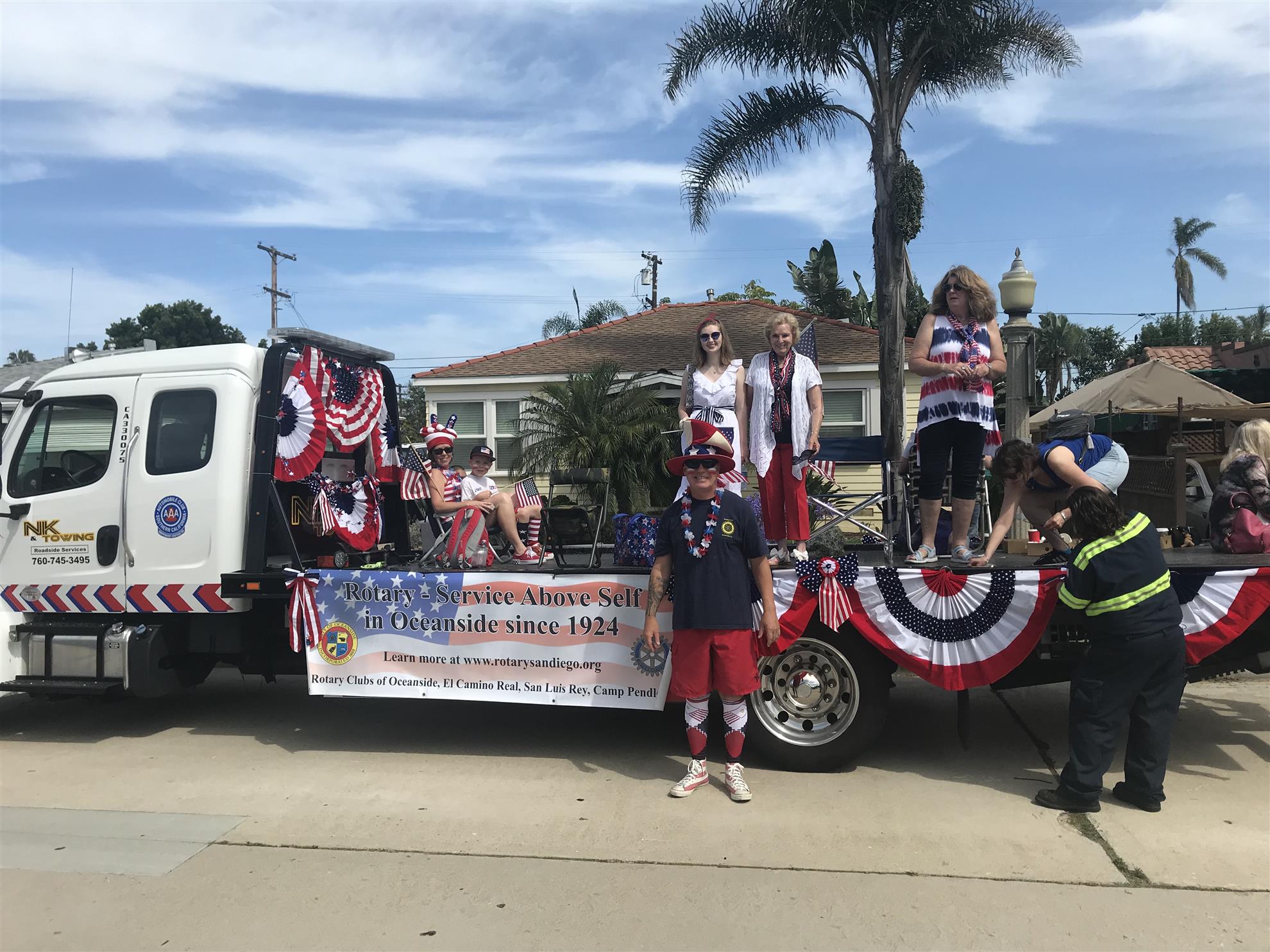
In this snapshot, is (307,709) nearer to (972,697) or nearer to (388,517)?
(388,517)

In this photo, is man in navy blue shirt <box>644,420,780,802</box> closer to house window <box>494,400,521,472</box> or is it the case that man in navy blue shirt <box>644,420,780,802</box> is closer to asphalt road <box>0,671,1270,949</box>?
asphalt road <box>0,671,1270,949</box>

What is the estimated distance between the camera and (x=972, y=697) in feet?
22.7

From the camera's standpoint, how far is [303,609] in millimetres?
5668

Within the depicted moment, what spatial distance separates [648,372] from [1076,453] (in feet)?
41.7

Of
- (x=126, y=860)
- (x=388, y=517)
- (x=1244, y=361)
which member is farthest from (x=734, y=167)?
(x=1244, y=361)

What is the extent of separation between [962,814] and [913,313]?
2162cm

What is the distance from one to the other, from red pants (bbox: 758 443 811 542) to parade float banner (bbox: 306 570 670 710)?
0.95 metres

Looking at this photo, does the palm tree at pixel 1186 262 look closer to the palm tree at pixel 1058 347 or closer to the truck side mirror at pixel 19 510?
the palm tree at pixel 1058 347

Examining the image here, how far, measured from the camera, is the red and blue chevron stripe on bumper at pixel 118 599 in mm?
5812

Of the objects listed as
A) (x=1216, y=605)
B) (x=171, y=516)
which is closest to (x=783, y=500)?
(x=1216, y=605)

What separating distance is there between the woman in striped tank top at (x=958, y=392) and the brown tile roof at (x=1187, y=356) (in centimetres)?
2550

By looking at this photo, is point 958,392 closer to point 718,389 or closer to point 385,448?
point 718,389

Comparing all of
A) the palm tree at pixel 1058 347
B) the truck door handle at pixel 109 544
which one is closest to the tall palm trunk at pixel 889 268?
the truck door handle at pixel 109 544

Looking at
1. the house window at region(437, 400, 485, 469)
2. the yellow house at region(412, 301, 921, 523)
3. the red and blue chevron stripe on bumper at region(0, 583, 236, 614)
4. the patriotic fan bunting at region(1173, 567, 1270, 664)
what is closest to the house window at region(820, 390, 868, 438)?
the yellow house at region(412, 301, 921, 523)
